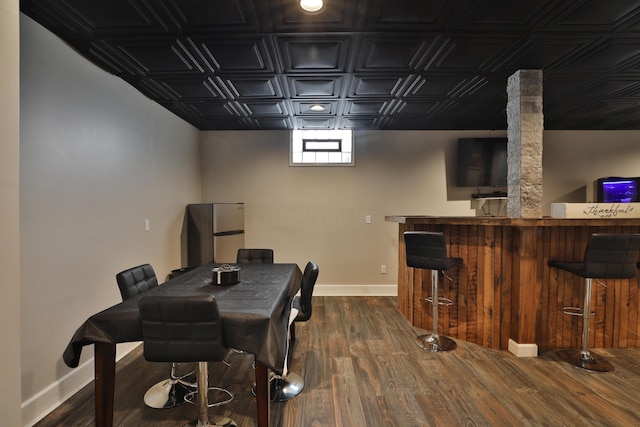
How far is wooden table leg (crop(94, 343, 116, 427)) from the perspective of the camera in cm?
182

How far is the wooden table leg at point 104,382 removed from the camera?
71.7 inches

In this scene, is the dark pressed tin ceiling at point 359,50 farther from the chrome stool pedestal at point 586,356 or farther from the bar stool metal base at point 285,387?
the bar stool metal base at point 285,387

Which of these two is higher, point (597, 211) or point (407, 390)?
point (597, 211)

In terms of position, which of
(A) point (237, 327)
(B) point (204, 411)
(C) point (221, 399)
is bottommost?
(C) point (221, 399)

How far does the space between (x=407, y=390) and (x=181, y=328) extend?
Answer: 1.74 metres

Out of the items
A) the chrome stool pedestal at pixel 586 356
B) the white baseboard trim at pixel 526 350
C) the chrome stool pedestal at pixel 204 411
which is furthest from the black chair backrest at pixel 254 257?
the chrome stool pedestal at pixel 586 356

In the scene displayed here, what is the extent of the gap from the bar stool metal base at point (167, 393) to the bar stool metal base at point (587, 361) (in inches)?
126

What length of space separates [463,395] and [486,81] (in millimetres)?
2874

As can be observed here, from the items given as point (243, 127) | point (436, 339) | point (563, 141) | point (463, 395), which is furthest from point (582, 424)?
point (243, 127)

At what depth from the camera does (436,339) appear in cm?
323

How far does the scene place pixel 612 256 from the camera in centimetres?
259

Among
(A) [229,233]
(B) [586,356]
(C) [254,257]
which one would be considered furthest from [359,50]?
(B) [586,356]

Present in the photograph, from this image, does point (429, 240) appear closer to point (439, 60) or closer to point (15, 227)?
point (439, 60)

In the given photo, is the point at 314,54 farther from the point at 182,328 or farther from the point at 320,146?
the point at 320,146
